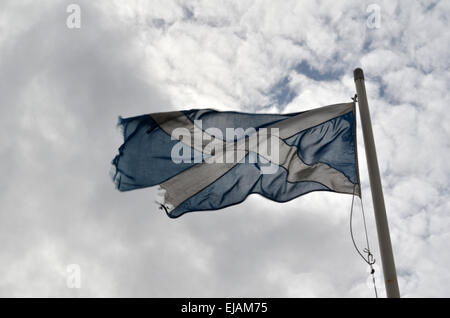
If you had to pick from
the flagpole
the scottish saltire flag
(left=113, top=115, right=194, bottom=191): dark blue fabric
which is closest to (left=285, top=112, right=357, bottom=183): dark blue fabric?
the scottish saltire flag

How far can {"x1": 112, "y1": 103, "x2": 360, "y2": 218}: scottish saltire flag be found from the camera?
1189 cm

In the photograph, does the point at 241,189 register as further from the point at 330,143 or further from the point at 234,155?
the point at 330,143

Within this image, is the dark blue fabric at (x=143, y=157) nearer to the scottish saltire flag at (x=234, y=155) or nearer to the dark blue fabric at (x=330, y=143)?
the scottish saltire flag at (x=234, y=155)

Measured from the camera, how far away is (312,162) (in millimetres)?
12008

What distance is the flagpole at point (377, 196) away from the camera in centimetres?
910

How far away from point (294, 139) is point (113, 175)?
4249 mm

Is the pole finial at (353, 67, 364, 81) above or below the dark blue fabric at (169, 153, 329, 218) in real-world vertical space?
above

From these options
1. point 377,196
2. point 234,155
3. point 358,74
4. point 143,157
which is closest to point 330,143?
point 358,74

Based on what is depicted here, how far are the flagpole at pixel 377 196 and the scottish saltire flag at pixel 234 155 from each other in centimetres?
74

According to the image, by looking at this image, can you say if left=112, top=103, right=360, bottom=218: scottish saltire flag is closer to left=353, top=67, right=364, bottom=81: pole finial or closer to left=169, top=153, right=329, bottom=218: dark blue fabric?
left=169, top=153, right=329, bottom=218: dark blue fabric

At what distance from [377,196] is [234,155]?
3794 mm

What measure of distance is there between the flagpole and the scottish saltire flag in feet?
2.42

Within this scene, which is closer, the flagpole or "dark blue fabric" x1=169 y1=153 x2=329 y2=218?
the flagpole
